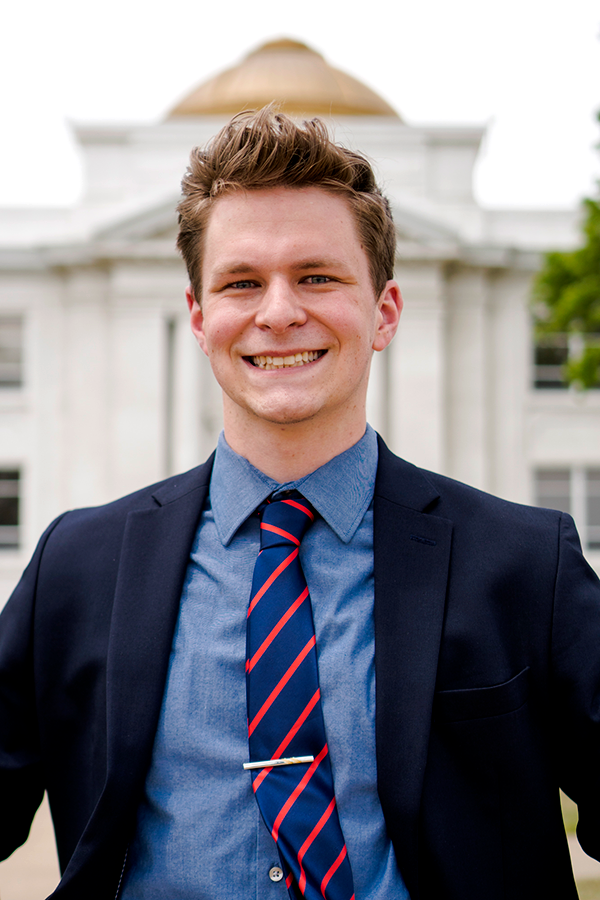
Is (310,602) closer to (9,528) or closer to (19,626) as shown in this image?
(19,626)

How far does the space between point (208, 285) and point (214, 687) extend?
97 cm

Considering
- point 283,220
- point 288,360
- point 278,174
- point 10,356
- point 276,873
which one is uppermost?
point 10,356

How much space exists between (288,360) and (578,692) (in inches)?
39.5

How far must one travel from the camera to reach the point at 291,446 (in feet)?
6.86

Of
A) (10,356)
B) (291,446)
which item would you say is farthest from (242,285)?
(10,356)

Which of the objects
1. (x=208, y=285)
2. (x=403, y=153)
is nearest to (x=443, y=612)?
(x=208, y=285)

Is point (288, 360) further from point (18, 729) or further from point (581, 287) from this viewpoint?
point (581, 287)

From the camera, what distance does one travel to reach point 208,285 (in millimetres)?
2061

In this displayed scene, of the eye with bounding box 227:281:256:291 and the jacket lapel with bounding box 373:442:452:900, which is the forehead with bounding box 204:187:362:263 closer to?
the eye with bounding box 227:281:256:291

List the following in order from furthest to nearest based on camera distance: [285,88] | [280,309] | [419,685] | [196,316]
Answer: [285,88] → [196,316] → [280,309] → [419,685]

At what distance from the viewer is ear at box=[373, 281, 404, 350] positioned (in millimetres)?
2238

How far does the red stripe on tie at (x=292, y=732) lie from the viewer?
1742 millimetres

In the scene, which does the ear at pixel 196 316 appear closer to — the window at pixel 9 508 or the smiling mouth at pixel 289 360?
the smiling mouth at pixel 289 360

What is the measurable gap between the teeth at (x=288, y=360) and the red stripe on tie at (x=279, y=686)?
2.14 ft
